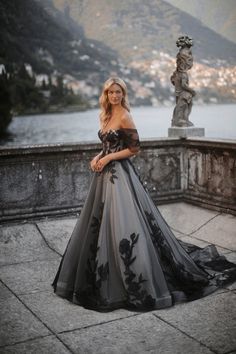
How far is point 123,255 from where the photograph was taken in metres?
3.68

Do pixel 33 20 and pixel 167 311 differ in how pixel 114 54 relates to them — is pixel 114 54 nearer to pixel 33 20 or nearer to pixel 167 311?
pixel 33 20

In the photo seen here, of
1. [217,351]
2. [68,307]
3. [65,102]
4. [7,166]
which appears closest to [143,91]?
[65,102]

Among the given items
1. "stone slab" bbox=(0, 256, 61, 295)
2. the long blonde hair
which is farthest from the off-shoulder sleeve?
"stone slab" bbox=(0, 256, 61, 295)

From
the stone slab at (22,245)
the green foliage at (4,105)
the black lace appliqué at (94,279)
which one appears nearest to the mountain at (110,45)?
the green foliage at (4,105)

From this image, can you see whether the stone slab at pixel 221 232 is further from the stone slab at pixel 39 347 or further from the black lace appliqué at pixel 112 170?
the stone slab at pixel 39 347

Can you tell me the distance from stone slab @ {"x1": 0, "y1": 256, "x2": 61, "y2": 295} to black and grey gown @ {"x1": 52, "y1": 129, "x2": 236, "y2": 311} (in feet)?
0.74

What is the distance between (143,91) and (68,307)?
7229mm

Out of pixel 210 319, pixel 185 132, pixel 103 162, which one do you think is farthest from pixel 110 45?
pixel 210 319

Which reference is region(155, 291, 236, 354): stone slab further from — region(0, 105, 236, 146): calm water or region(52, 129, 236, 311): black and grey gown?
region(0, 105, 236, 146): calm water

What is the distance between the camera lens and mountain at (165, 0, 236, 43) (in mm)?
9312

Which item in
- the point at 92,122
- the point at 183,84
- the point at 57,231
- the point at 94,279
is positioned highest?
the point at 183,84

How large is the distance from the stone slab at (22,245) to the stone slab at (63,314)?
118cm

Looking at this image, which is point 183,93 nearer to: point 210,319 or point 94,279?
point 94,279

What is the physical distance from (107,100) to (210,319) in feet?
6.32
